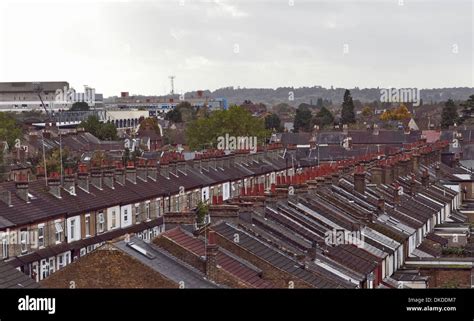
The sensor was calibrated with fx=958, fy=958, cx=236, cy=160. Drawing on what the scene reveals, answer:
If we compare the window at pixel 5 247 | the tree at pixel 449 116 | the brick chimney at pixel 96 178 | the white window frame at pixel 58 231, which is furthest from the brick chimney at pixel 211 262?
the tree at pixel 449 116

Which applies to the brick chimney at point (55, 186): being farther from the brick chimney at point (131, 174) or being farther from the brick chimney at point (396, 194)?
the brick chimney at point (396, 194)

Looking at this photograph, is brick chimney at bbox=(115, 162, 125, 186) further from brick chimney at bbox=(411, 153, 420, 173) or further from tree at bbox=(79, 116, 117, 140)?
tree at bbox=(79, 116, 117, 140)

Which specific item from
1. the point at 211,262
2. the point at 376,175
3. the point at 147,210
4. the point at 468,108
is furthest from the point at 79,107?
the point at 211,262

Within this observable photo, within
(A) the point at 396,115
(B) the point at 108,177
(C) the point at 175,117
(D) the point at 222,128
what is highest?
(B) the point at 108,177

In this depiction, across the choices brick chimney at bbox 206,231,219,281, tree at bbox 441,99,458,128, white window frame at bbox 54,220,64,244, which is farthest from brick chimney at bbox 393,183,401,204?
tree at bbox 441,99,458,128

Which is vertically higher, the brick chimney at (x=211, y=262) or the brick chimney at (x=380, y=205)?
the brick chimney at (x=211, y=262)

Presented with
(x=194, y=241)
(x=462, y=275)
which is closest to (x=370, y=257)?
(x=462, y=275)

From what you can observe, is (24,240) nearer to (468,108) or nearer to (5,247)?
(5,247)

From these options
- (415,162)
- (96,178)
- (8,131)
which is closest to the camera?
(96,178)

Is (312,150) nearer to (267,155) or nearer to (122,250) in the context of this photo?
(267,155)
